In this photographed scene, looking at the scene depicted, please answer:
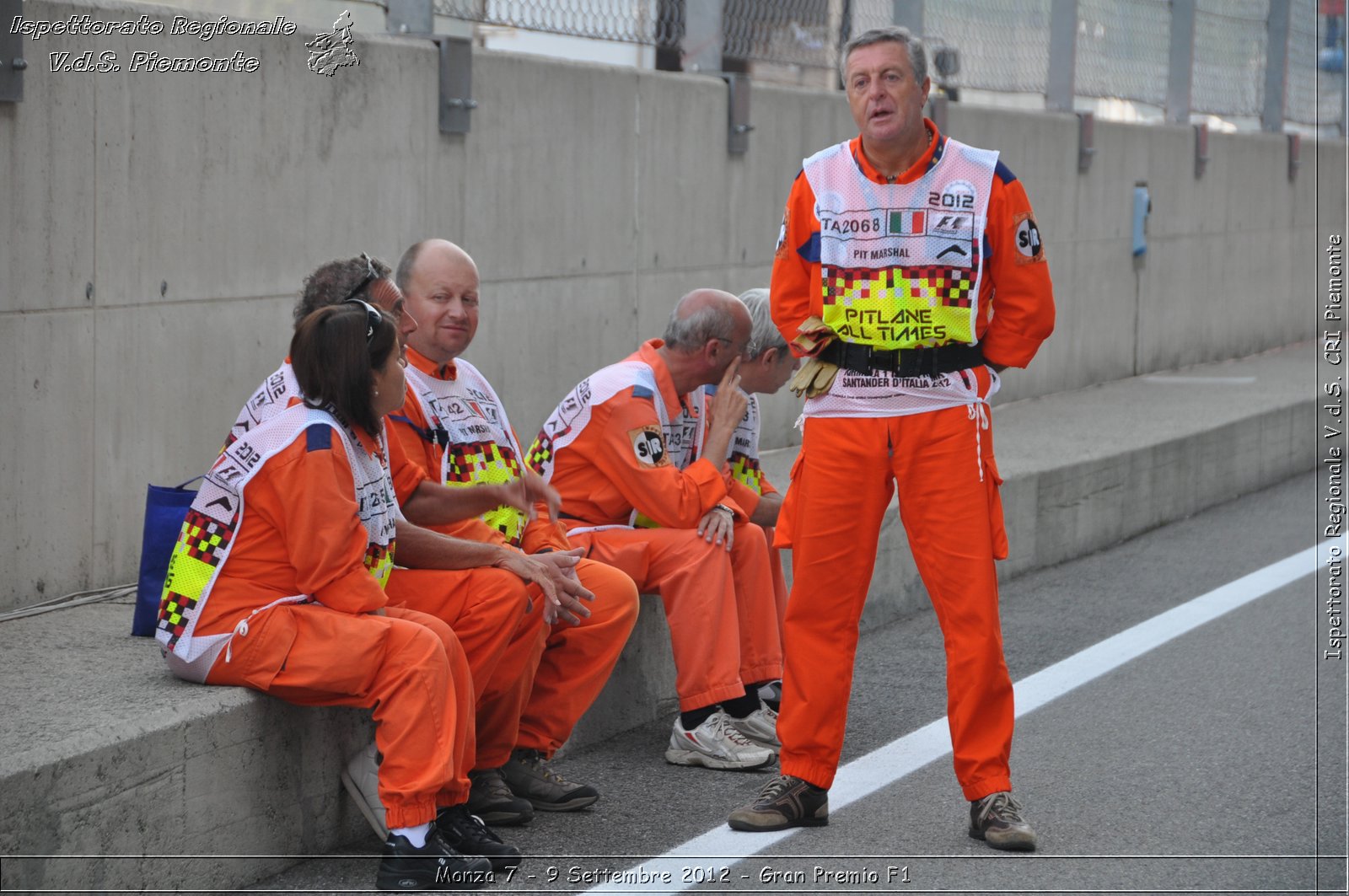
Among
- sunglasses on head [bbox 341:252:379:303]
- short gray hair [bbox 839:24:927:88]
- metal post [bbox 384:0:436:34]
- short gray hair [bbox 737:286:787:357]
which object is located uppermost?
metal post [bbox 384:0:436:34]

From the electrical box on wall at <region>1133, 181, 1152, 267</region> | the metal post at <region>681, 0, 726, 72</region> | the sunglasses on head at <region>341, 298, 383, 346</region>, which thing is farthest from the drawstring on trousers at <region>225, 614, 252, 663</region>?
the electrical box on wall at <region>1133, 181, 1152, 267</region>

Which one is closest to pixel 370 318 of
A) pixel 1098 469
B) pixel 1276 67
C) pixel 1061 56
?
pixel 1098 469

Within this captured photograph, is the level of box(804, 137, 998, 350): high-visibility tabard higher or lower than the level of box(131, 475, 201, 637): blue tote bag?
higher

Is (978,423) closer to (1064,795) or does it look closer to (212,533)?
(1064,795)

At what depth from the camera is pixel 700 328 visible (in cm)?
521

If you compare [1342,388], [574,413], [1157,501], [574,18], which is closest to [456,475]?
[574,413]

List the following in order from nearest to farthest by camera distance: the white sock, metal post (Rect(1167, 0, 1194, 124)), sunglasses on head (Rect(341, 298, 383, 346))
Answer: the white sock
sunglasses on head (Rect(341, 298, 383, 346))
metal post (Rect(1167, 0, 1194, 124))

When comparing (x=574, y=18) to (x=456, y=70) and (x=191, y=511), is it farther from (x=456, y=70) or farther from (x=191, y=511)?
(x=191, y=511)

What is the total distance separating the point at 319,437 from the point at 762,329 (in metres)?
1.86

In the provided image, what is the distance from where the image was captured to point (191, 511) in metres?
3.98

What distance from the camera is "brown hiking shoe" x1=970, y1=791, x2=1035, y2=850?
430 centimetres

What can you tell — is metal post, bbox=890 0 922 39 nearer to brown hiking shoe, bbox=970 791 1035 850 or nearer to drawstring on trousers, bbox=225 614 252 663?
brown hiking shoe, bbox=970 791 1035 850

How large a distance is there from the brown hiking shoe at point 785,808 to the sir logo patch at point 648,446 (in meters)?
1.05

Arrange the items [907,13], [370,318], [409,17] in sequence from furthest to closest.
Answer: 1. [907,13]
2. [409,17]
3. [370,318]
